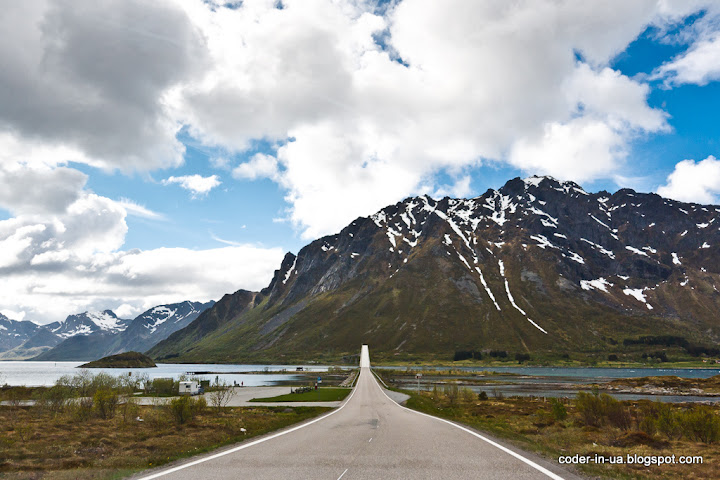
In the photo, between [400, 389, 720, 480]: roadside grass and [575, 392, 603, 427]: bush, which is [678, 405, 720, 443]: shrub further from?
[575, 392, 603, 427]: bush

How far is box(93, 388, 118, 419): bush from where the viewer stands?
36719 millimetres

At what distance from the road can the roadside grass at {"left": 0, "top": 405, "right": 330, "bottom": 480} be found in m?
2.26

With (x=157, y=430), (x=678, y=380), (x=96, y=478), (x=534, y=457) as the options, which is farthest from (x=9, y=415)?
(x=678, y=380)

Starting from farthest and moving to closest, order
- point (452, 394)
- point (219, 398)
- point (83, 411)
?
1. point (452, 394)
2. point (219, 398)
3. point (83, 411)

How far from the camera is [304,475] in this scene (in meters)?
12.6

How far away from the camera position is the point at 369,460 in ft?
49.6

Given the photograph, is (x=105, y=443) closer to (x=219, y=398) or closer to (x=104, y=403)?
(x=104, y=403)

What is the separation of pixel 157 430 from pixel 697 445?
1212 inches

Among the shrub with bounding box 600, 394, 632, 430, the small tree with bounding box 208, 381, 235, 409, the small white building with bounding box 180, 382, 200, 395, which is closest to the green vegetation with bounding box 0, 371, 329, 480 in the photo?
the small tree with bounding box 208, 381, 235, 409

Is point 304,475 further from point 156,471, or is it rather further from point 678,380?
point 678,380

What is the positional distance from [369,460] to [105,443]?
15105mm

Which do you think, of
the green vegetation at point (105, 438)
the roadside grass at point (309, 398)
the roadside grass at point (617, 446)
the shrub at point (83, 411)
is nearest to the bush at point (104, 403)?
the green vegetation at point (105, 438)

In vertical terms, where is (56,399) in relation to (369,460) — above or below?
below

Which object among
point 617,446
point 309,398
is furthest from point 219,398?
point 617,446
